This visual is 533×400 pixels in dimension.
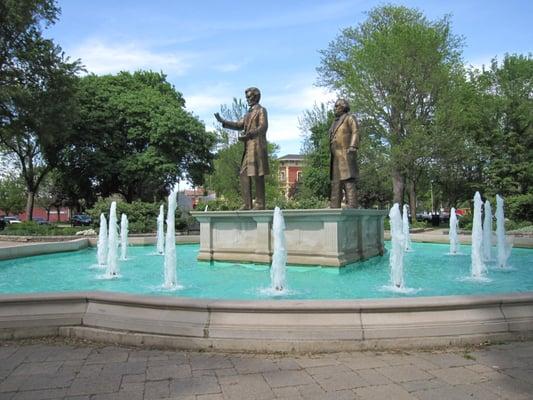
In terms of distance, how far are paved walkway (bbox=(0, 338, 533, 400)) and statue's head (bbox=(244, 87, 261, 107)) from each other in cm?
794

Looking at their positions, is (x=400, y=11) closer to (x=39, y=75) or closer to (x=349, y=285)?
(x=39, y=75)

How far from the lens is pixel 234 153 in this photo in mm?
44844

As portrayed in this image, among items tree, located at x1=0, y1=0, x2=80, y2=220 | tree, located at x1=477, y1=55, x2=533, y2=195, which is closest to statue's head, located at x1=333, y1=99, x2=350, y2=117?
tree, located at x1=0, y1=0, x2=80, y2=220

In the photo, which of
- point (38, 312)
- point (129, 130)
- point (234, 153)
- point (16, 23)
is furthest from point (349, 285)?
point (234, 153)

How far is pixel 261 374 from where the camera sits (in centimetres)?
409

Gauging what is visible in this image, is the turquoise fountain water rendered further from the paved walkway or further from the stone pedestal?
the paved walkway

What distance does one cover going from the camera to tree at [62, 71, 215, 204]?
35156 millimetres

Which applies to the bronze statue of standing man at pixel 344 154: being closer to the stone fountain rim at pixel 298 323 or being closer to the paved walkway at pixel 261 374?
the stone fountain rim at pixel 298 323

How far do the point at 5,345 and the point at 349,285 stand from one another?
17.1ft

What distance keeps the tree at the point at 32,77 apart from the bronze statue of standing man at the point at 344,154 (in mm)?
20020

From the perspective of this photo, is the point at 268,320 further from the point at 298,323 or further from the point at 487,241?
the point at 487,241

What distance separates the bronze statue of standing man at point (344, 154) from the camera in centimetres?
1126

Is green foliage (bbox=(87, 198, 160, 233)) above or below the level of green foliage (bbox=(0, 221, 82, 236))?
above

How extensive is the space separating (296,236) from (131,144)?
29182 mm
